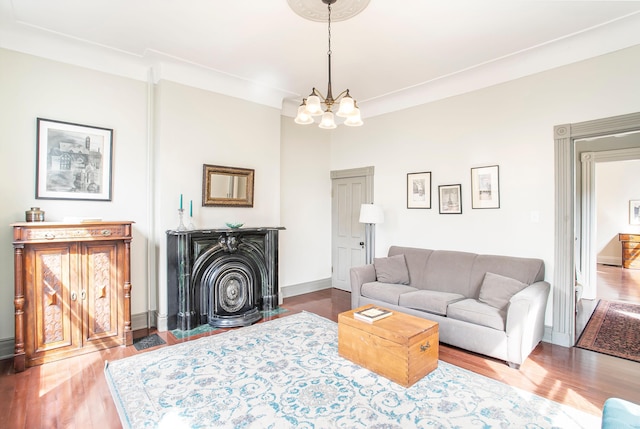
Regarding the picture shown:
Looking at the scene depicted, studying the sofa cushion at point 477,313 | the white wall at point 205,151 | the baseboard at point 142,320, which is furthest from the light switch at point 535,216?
the baseboard at point 142,320

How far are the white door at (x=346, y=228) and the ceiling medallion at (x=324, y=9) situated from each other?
114 inches

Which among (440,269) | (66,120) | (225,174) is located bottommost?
(440,269)

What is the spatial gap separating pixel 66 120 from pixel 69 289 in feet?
5.78

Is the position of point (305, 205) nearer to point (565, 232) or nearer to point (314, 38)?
point (314, 38)

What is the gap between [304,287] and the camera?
549cm

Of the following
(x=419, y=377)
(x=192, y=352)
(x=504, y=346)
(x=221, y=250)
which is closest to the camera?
(x=419, y=377)

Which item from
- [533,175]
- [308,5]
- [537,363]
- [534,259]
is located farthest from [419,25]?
[537,363]

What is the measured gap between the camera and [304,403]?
2.29 m

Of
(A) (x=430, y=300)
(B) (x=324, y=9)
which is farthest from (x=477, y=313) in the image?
(B) (x=324, y=9)

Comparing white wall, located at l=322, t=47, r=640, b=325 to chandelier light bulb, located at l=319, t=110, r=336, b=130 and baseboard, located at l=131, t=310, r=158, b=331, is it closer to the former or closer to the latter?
chandelier light bulb, located at l=319, t=110, r=336, b=130

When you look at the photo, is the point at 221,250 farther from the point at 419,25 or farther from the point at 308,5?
the point at 419,25

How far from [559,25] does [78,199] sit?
16.6 feet

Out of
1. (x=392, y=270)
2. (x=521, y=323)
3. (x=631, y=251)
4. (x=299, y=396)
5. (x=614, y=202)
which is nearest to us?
(x=299, y=396)

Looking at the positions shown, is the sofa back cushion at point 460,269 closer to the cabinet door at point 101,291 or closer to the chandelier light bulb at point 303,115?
the chandelier light bulb at point 303,115
